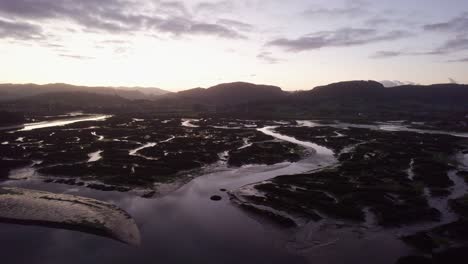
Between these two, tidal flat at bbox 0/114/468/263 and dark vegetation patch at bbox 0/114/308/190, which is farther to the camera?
dark vegetation patch at bbox 0/114/308/190

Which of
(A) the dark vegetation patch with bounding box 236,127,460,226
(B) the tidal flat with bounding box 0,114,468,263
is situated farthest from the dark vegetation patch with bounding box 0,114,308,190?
(A) the dark vegetation patch with bounding box 236,127,460,226

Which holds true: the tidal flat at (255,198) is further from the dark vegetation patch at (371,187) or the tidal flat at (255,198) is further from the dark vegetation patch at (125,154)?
the dark vegetation patch at (125,154)

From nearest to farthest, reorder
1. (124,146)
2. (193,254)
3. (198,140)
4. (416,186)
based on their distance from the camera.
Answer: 1. (193,254)
2. (416,186)
3. (124,146)
4. (198,140)

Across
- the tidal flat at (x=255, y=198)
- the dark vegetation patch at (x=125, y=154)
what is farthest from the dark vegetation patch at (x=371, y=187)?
the dark vegetation patch at (x=125, y=154)

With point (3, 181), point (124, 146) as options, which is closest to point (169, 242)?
point (3, 181)

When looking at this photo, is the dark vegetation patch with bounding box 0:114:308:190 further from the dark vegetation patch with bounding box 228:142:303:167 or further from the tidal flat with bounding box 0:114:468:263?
the tidal flat with bounding box 0:114:468:263

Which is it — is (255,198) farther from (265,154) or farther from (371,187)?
(265,154)

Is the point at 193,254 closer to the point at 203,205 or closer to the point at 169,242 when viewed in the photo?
the point at 169,242

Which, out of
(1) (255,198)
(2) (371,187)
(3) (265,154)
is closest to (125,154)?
(3) (265,154)
